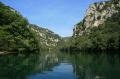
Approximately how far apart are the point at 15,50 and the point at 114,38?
51.2 metres

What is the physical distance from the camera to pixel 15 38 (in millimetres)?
102812

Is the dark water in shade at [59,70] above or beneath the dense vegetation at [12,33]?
beneath

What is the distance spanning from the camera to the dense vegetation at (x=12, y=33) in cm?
9327

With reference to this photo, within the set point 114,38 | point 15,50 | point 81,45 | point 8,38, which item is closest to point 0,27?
point 8,38

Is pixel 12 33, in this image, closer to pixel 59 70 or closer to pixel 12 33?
pixel 12 33

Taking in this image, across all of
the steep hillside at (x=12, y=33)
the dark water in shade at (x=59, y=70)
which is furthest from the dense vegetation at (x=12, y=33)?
the dark water in shade at (x=59, y=70)

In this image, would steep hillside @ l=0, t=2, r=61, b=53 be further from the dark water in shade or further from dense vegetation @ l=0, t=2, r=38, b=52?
the dark water in shade

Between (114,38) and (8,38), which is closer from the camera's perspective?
(8,38)

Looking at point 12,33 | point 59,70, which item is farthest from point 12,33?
point 59,70

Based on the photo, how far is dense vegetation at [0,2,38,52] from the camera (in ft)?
306

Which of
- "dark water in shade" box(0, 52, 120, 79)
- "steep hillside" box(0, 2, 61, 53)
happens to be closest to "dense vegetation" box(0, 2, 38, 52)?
"steep hillside" box(0, 2, 61, 53)

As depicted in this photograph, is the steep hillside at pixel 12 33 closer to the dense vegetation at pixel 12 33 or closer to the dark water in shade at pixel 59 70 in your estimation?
the dense vegetation at pixel 12 33

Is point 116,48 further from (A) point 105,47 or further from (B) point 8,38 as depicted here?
(B) point 8,38

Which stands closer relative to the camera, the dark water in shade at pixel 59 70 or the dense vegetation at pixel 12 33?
the dark water in shade at pixel 59 70
